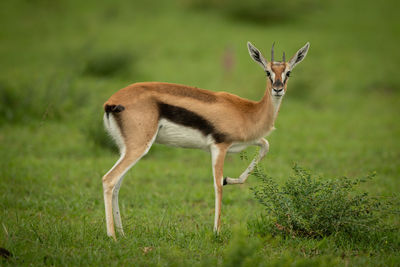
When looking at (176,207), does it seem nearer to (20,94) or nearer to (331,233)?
(331,233)

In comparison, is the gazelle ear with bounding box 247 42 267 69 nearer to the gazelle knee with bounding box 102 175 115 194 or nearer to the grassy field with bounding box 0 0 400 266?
the grassy field with bounding box 0 0 400 266

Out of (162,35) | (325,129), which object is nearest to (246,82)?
(325,129)

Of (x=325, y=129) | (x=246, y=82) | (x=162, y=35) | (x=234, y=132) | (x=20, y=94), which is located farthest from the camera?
(x=162, y=35)

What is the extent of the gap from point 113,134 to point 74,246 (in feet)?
3.79

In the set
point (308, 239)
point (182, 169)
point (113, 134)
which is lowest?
point (182, 169)

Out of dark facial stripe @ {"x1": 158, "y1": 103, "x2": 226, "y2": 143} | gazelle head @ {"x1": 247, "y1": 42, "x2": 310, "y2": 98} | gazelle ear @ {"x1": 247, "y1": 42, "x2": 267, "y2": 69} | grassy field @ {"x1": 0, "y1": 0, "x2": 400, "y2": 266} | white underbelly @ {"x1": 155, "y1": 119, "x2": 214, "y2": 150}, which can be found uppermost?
gazelle ear @ {"x1": 247, "y1": 42, "x2": 267, "y2": 69}

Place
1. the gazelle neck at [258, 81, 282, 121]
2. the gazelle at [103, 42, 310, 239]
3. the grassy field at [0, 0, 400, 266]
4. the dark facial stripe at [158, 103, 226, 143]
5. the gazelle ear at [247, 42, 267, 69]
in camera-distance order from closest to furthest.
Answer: the grassy field at [0, 0, 400, 266], the gazelle at [103, 42, 310, 239], the dark facial stripe at [158, 103, 226, 143], the gazelle ear at [247, 42, 267, 69], the gazelle neck at [258, 81, 282, 121]

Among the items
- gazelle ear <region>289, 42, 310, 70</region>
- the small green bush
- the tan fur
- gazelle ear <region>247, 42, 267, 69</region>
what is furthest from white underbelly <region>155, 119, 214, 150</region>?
gazelle ear <region>289, 42, 310, 70</region>

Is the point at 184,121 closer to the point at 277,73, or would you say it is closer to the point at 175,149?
the point at 277,73

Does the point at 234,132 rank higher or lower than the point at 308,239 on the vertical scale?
higher

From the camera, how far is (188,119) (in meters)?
4.61

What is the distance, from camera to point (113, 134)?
14.7ft

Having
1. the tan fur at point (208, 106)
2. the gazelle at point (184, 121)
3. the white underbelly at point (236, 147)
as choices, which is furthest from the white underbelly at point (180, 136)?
the white underbelly at point (236, 147)

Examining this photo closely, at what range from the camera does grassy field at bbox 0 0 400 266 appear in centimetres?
423
